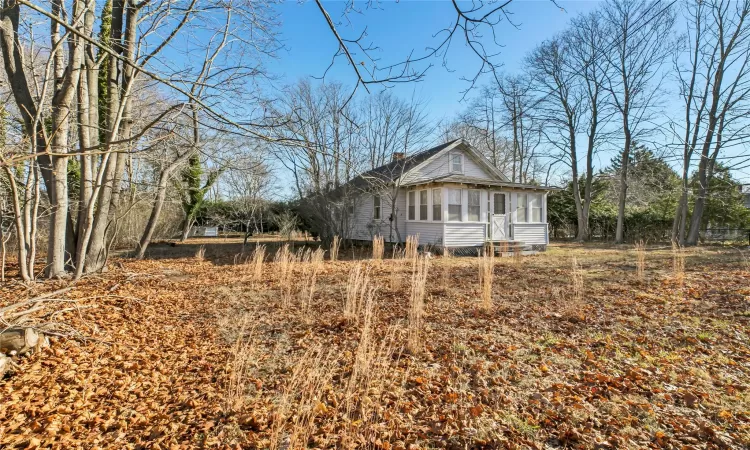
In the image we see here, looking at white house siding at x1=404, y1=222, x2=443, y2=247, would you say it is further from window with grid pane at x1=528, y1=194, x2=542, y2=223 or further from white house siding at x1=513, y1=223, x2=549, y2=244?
window with grid pane at x1=528, y1=194, x2=542, y2=223

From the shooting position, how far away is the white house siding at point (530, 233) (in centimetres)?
1405

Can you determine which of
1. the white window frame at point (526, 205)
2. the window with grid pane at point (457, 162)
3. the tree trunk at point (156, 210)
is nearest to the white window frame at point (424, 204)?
the window with grid pane at point (457, 162)

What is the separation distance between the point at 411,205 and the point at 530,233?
5.13m

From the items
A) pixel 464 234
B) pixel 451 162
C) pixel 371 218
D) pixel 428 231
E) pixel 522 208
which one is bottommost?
pixel 464 234

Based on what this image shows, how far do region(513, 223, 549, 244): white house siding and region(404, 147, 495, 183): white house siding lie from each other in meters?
3.59

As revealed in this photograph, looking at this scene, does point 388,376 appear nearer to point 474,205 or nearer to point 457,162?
point 474,205

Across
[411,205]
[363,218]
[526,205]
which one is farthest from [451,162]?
[363,218]

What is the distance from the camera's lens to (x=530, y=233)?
46.9 ft

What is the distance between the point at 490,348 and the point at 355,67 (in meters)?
3.15

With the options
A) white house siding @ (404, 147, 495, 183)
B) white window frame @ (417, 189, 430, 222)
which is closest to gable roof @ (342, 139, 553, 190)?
white house siding @ (404, 147, 495, 183)

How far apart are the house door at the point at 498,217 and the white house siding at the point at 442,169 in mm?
2674

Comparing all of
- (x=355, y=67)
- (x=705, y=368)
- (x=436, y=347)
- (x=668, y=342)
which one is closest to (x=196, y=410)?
(x=436, y=347)

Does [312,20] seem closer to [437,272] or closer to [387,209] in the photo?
[437,272]

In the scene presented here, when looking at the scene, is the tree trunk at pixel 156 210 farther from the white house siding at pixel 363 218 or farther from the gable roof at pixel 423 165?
the white house siding at pixel 363 218
